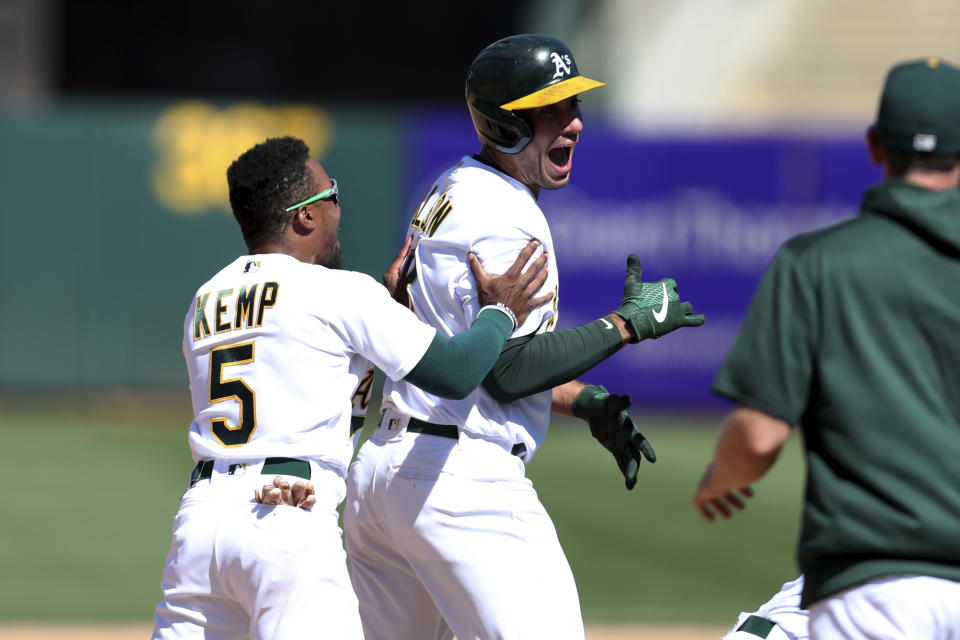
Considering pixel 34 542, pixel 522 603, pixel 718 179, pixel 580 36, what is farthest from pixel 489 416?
pixel 580 36

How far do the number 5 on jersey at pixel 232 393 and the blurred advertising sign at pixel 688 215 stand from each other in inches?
447

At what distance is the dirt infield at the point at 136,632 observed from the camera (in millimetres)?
7070

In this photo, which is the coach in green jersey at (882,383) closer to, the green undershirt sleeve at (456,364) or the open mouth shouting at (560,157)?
the green undershirt sleeve at (456,364)

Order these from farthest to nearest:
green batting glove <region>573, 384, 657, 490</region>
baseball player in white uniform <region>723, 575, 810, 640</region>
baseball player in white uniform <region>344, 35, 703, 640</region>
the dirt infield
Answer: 1. the dirt infield
2. baseball player in white uniform <region>723, 575, 810, 640</region>
3. green batting glove <region>573, 384, 657, 490</region>
4. baseball player in white uniform <region>344, 35, 703, 640</region>

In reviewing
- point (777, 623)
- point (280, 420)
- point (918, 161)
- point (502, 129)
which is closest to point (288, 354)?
point (280, 420)

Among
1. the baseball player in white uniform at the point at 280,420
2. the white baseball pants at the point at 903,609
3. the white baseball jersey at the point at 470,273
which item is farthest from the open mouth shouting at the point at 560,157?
the white baseball pants at the point at 903,609

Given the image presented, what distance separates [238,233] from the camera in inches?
601

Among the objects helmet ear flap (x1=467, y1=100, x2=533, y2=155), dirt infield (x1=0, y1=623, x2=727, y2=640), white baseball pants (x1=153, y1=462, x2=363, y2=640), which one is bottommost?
dirt infield (x1=0, y1=623, x2=727, y2=640)

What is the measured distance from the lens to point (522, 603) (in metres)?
3.91

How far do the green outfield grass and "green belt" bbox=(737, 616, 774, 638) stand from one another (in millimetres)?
3117

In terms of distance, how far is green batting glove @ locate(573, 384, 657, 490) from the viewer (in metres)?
4.34

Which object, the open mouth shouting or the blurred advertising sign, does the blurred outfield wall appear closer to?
the blurred advertising sign

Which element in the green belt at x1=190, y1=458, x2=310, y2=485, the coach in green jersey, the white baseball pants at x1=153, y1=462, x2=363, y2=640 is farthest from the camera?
the green belt at x1=190, y1=458, x2=310, y2=485

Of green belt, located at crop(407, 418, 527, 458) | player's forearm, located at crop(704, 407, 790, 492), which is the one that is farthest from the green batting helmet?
player's forearm, located at crop(704, 407, 790, 492)
